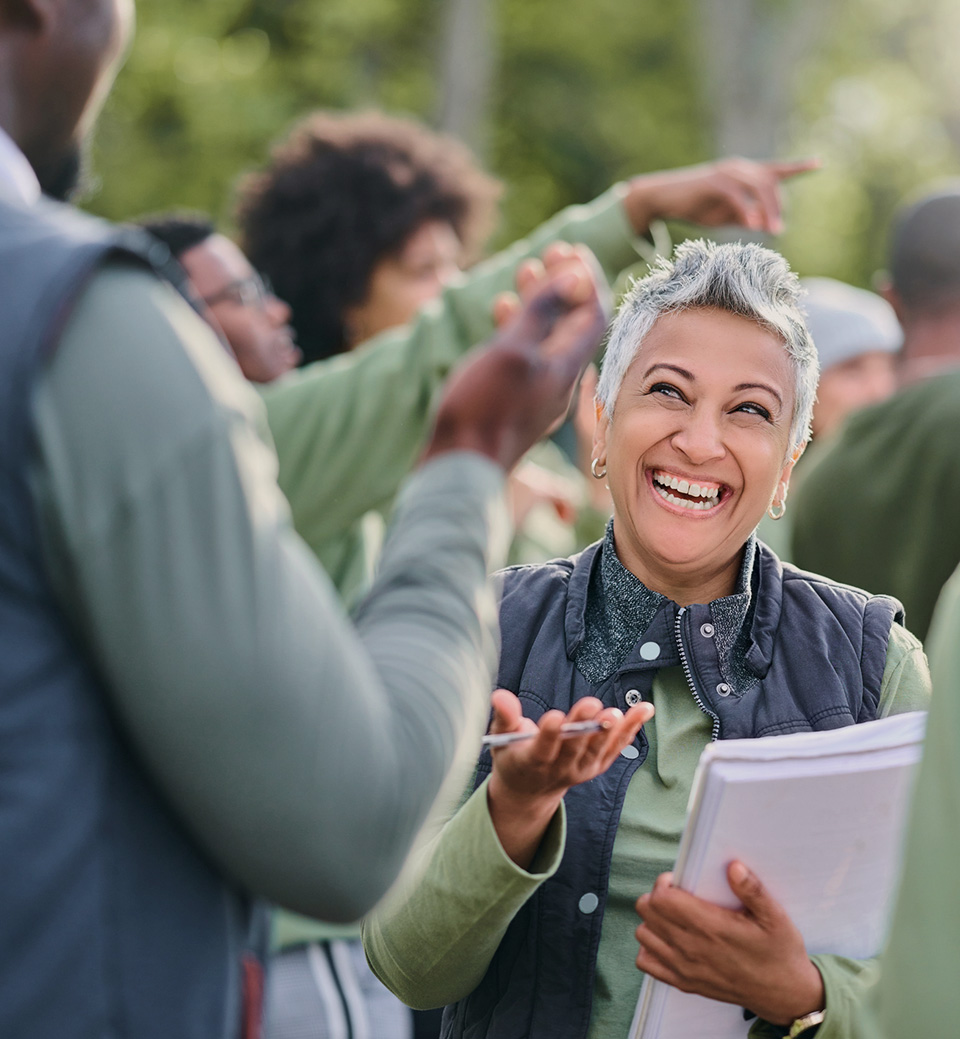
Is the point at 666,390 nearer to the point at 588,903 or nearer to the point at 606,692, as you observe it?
the point at 606,692

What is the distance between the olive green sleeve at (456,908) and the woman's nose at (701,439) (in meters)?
0.61

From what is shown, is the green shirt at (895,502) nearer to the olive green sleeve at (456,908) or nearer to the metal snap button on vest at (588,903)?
the metal snap button on vest at (588,903)

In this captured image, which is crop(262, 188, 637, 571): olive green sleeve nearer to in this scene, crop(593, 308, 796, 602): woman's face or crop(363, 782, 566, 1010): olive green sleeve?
crop(593, 308, 796, 602): woman's face

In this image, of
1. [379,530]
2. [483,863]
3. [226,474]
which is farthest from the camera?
[379,530]

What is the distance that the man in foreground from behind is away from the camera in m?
1.14

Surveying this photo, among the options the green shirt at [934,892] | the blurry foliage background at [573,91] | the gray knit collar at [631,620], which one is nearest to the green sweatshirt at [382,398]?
the gray knit collar at [631,620]

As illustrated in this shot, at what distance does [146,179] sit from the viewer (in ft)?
48.4

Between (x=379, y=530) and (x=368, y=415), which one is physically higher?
(x=368, y=415)

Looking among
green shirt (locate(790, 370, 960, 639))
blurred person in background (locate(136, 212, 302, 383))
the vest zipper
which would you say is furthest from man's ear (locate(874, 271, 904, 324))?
the vest zipper

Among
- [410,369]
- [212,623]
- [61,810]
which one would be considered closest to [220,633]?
[212,623]

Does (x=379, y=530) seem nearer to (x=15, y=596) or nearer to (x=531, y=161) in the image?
(x=15, y=596)

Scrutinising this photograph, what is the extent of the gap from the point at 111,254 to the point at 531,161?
1721cm

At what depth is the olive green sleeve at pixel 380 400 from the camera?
301cm

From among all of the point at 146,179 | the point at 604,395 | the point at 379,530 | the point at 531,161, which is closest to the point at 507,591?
the point at 604,395
